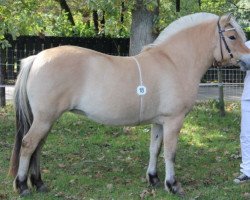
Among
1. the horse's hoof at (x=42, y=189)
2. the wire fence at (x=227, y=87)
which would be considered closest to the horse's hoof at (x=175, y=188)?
the horse's hoof at (x=42, y=189)

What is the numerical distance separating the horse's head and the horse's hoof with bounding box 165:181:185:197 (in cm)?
151

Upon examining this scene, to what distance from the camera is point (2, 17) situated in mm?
7980

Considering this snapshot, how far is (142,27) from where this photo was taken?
906 centimetres

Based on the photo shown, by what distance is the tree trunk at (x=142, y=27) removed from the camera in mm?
9016

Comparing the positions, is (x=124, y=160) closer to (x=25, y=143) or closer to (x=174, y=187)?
(x=174, y=187)

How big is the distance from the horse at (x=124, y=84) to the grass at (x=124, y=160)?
1.35 ft

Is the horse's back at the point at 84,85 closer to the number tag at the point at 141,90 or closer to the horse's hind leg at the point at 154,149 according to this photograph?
the number tag at the point at 141,90

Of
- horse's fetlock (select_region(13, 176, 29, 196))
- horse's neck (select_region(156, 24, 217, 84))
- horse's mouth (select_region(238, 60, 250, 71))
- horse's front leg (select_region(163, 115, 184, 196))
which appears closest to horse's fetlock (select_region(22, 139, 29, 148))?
horse's fetlock (select_region(13, 176, 29, 196))

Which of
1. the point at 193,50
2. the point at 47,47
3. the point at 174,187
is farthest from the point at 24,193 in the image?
the point at 47,47

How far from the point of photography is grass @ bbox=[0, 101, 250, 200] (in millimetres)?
5246

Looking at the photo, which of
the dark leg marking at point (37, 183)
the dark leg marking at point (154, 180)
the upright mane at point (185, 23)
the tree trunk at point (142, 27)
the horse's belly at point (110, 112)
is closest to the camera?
the horse's belly at point (110, 112)

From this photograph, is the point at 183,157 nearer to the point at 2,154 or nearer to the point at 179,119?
the point at 179,119

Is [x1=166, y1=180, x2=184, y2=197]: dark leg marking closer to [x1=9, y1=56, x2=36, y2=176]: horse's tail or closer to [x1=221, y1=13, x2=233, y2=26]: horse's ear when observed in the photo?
[x1=9, y1=56, x2=36, y2=176]: horse's tail

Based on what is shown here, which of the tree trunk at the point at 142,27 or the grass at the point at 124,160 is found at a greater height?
the tree trunk at the point at 142,27
